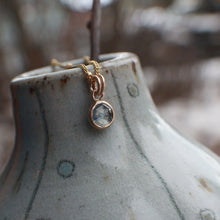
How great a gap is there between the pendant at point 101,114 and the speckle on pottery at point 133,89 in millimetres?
57

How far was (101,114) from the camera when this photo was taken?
451mm

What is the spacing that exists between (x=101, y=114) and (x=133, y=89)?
82 mm

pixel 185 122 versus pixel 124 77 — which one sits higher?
pixel 124 77

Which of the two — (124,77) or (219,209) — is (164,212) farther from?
(124,77)

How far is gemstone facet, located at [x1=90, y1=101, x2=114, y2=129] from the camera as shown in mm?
449

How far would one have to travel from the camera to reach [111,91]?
0.48 meters

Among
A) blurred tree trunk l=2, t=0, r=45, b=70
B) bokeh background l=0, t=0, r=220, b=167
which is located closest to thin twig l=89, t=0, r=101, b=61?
bokeh background l=0, t=0, r=220, b=167

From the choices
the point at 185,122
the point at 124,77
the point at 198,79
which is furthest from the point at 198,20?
the point at 124,77

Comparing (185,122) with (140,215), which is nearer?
(140,215)

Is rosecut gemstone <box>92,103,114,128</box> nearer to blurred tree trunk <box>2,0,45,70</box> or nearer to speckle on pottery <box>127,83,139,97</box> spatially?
speckle on pottery <box>127,83,139,97</box>

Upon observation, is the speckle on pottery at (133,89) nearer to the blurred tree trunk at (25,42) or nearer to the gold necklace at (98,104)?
the gold necklace at (98,104)

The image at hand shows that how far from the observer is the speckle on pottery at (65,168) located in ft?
1.46

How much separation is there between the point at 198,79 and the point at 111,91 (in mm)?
3270

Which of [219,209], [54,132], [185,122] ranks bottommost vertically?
[185,122]
